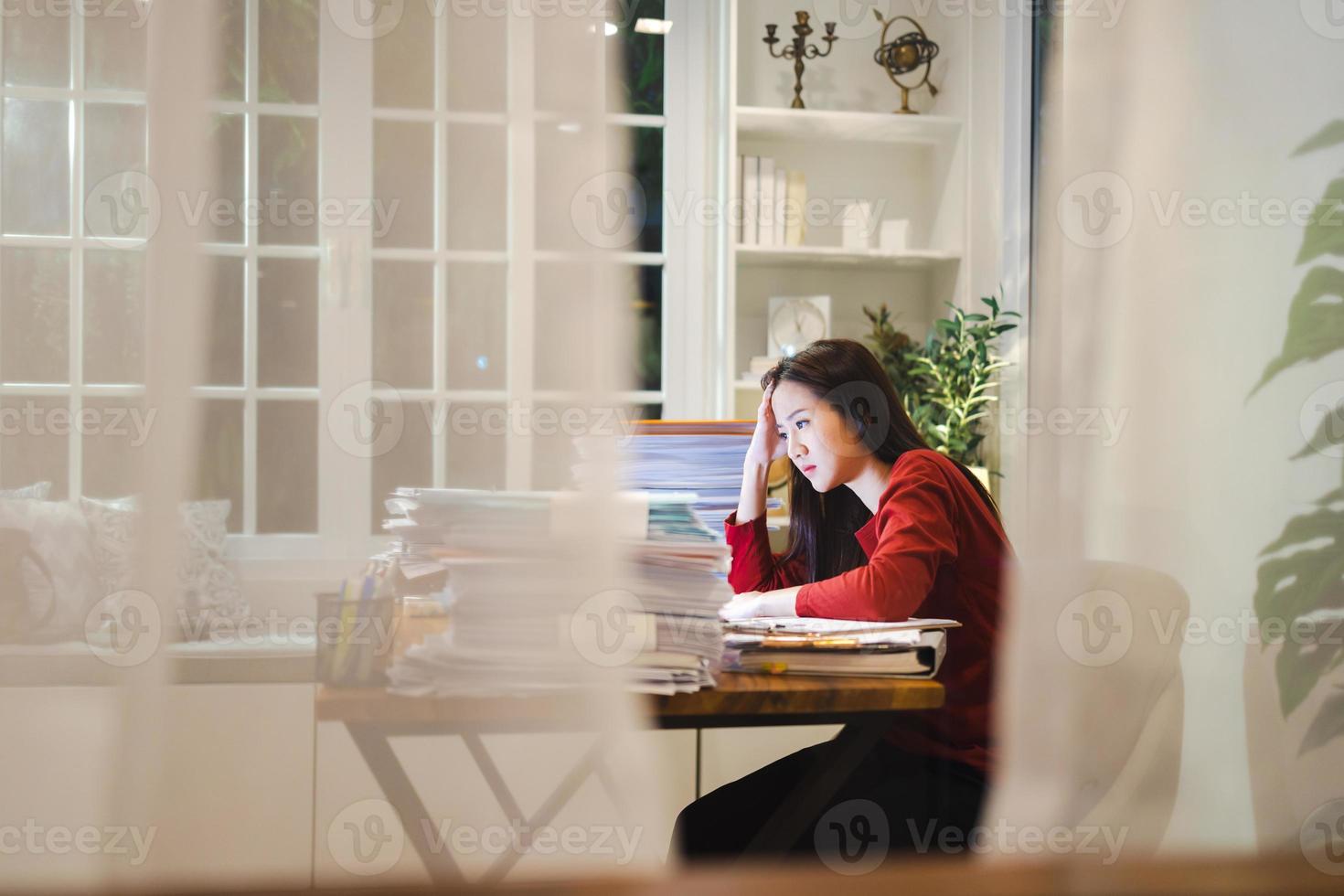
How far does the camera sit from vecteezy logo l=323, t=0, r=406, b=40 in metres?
0.76

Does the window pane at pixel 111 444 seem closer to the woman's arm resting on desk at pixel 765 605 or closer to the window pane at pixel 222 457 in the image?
the window pane at pixel 222 457

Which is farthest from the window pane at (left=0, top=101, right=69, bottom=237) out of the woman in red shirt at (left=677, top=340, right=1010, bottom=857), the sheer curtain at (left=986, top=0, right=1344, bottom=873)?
the woman in red shirt at (left=677, top=340, right=1010, bottom=857)

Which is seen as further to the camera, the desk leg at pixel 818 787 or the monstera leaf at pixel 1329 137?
the desk leg at pixel 818 787

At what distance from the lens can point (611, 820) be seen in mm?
759

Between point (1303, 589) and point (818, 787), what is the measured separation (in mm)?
597

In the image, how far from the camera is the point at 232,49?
2.45 ft

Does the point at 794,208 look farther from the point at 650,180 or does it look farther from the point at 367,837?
the point at 367,837

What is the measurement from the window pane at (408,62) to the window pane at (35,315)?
0.86 feet

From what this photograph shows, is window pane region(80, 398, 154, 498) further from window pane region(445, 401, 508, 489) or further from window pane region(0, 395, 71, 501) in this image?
window pane region(445, 401, 508, 489)

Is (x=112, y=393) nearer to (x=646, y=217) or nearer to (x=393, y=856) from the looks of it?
(x=393, y=856)

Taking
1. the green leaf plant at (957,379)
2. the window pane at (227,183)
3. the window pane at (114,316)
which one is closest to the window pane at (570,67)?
the window pane at (227,183)

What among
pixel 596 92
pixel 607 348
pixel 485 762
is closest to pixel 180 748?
pixel 485 762

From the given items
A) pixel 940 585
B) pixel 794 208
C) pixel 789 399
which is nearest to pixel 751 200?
pixel 794 208

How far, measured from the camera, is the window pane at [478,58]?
2.50 ft
